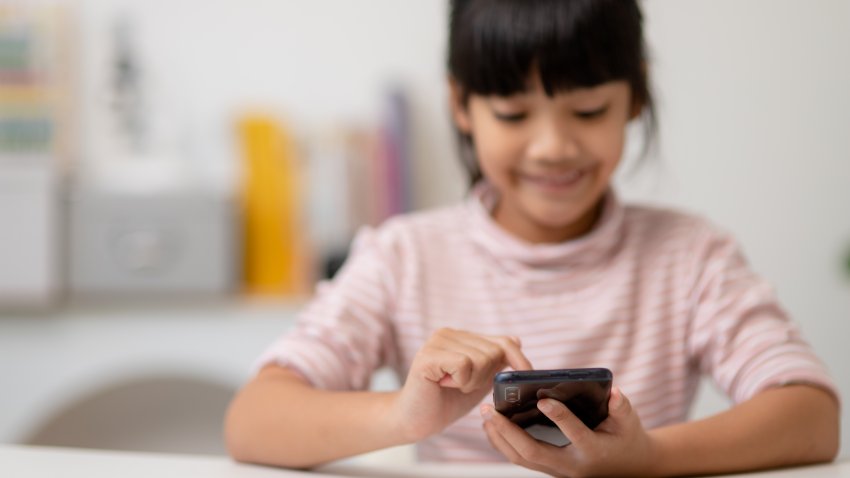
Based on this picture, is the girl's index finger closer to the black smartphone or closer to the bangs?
the black smartphone

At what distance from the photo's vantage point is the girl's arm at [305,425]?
25.7 inches

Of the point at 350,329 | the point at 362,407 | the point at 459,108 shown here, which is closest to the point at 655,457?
the point at 362,407

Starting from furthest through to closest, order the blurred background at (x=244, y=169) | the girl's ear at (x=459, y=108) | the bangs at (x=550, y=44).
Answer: the blurred background at (x=244, y=169), the girl's ear at (x=459, y=108), the bangs at (x=550, y=44)

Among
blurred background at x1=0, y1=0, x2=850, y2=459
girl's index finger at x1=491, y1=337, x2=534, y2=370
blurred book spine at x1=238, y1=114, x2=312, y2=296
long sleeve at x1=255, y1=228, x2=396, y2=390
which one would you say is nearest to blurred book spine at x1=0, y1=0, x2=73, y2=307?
blurred background at x1=0, y1=0, x2=850, y2=459

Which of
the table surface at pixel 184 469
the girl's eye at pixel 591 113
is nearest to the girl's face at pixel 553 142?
the girl's eye at pixel 591 113

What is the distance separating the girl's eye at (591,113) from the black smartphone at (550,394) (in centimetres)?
31

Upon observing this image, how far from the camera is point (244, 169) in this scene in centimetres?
156

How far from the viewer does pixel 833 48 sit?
1.45 m

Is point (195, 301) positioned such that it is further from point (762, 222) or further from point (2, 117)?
point (762, 222)

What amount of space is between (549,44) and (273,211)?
841mm

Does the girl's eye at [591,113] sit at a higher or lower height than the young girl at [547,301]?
higher

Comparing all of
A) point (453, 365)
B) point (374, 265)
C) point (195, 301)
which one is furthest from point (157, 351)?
point (453, 365)

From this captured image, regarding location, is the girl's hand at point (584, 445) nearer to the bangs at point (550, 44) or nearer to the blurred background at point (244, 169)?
the bangs at point (550, 44)

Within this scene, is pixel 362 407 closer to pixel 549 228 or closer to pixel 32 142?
pixel 549 228
